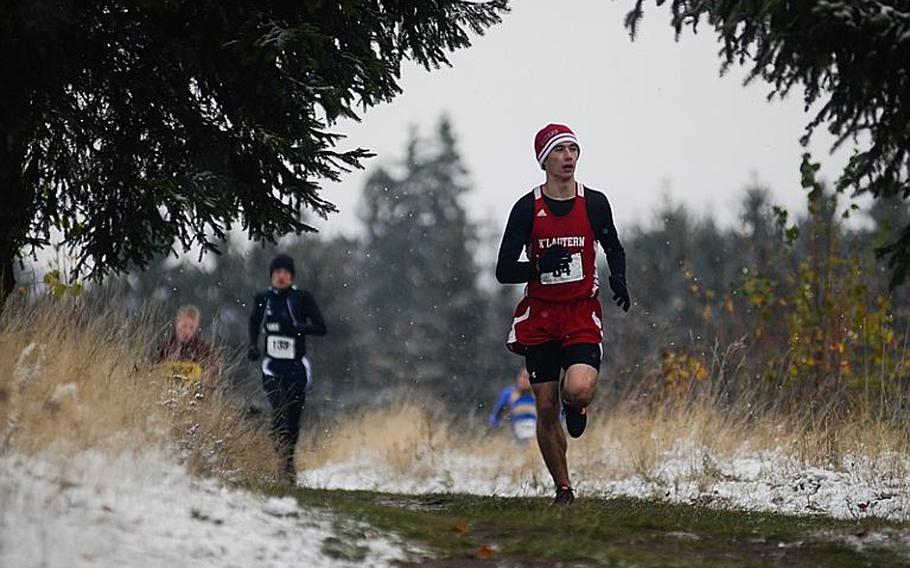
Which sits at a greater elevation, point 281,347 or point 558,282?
point 281,347

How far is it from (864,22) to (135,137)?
154 inches

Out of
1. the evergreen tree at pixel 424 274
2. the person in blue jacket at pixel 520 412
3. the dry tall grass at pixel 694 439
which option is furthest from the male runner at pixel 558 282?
the evergreen tree at pixel 424 274

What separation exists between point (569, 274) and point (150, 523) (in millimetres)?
2990

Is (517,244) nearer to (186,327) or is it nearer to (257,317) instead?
(257,317)

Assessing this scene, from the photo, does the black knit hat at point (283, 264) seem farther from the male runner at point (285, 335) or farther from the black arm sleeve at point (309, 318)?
the black arm sleeve at point (309, 318)

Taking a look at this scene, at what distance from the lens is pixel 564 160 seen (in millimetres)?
6293

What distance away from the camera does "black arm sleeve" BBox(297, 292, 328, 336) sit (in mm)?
9961

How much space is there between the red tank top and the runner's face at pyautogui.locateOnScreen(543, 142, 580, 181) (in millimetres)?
149

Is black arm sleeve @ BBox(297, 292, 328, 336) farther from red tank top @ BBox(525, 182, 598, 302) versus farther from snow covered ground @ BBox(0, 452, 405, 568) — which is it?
snow covered ground @ BBox(0, 452, 405, 568)

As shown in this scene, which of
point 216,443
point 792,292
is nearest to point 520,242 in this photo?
point 216,443

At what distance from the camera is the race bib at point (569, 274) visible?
616 cm

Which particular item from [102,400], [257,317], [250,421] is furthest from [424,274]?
[102,400]

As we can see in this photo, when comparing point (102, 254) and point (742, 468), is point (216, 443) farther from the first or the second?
point (742, 468)

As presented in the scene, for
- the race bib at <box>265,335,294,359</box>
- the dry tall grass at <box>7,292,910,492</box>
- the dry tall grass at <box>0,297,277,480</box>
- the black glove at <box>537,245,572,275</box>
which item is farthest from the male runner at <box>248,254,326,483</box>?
the black glove at <box>537,245,572,275</box>
